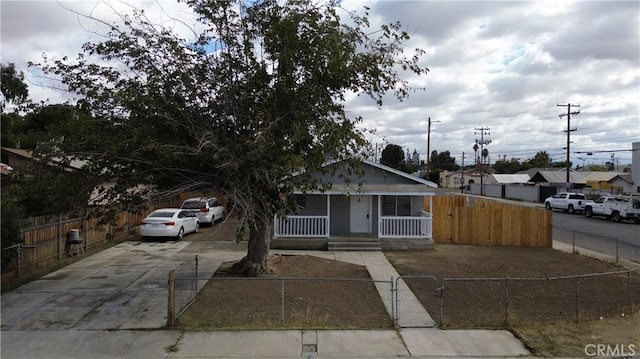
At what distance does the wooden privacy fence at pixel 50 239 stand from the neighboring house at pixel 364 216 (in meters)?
6.18

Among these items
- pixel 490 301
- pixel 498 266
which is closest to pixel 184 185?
pixel 490 301

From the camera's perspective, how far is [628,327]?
9.38 m

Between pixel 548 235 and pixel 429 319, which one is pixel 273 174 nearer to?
pixel 429 319

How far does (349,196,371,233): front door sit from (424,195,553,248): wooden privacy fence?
3.10 metres

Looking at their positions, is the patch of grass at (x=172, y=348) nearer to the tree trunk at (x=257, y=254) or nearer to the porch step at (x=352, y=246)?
the tree trunk at (x=257, y=254)

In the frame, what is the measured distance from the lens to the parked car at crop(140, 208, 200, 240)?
844 inches

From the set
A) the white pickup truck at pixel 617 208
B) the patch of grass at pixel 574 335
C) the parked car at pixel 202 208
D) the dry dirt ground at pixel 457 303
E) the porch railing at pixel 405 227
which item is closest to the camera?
the patch of grass at pixel 574 335

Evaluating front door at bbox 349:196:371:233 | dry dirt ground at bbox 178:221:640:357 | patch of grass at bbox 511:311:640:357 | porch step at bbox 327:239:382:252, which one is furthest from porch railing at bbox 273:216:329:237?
patch of grass at bbox 511:311:640:357

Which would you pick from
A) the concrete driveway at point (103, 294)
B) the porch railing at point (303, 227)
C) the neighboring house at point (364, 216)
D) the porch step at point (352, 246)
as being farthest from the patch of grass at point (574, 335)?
the porch railing at point (303, 227)

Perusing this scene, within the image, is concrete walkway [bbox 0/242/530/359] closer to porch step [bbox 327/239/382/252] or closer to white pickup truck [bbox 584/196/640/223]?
porch step [bbox 327/239/382/252]

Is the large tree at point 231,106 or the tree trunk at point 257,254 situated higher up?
the large tree at point 231,106

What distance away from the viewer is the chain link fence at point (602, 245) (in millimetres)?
20203

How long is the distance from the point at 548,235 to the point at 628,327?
13098 mm

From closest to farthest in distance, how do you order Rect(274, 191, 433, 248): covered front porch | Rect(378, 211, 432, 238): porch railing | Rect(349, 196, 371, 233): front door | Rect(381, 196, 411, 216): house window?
Rect(274, 191, 433, 248): covered front porch
Rect(378, 211, 432, 238): porch railing
Rect(349, 196, 371, 233): front door
Rect(381, 196, 411, 216): house window
